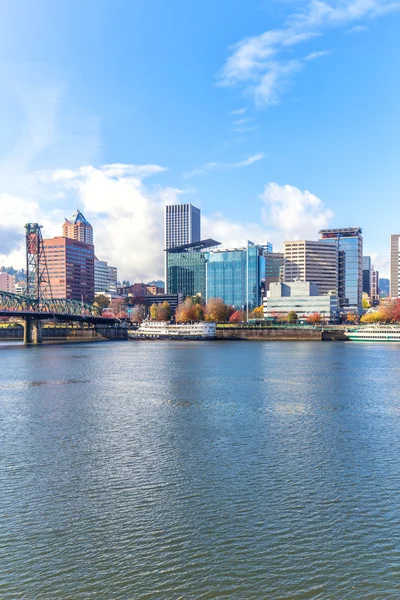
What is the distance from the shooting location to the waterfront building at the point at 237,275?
514ft

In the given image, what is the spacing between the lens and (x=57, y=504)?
14.1 metres

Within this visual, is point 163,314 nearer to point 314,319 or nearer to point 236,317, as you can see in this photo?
point 236,317

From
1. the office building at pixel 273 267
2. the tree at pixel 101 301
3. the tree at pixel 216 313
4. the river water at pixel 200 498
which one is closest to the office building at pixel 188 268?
the tree at pixel 101 301

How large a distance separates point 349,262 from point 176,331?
4102 inches

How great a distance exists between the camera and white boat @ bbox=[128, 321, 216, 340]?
9862 cm

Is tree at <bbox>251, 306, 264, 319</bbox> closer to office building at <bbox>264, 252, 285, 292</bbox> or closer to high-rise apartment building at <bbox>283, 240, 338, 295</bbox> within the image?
high-rise apartment building at <bbox>283, 240, 338, 295</bbox>

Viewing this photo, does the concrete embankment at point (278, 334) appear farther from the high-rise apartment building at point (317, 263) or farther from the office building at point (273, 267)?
the office building at point (273, 267)

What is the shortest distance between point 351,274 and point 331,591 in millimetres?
181247

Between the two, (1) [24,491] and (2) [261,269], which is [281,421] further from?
(2) [261,269]

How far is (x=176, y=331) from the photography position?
101 m

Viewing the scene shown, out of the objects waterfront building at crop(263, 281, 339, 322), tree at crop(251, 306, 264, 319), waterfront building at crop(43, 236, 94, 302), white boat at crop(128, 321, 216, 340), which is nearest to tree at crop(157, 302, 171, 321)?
tree at crop(251, 306, 264, 319)

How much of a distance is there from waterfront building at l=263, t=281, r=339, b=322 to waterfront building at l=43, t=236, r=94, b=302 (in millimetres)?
68650

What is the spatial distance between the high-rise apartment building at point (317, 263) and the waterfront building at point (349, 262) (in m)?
4.60

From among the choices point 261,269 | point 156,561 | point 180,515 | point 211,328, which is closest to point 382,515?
point 180,515
